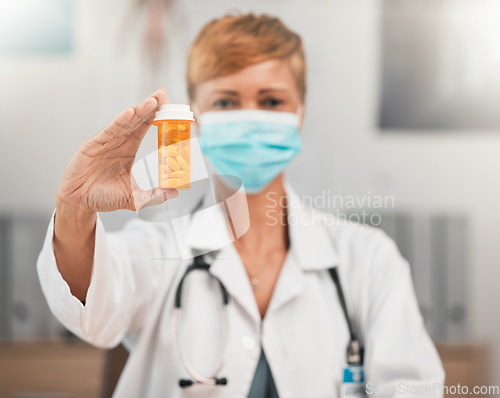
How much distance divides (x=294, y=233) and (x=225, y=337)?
0.21m

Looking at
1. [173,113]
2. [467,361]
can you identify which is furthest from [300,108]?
[467,361]

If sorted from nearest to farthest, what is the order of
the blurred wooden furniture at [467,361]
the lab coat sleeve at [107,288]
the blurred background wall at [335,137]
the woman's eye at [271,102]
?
1. the lab coat sleeve at [107,288]
2. the woman's eye at [271,102]
3. the blurred wooden furniture at [467,361]
4. the blurred background wall at [335,137]

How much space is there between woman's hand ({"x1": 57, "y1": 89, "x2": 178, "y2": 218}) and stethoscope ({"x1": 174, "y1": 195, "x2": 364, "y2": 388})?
21cm

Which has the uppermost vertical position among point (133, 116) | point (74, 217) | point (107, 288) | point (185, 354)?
point (133, 116)

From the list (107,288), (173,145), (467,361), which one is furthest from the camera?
(467,361)

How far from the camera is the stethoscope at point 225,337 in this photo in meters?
0.70

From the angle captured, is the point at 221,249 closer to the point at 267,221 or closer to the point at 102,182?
the point at 267,221

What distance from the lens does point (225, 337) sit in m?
0.75

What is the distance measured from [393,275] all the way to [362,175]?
55 cm

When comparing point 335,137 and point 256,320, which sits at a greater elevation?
point 335,137

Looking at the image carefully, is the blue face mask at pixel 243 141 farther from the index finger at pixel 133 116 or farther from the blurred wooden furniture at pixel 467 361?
the blurred wooden furniture at pixel 467 361

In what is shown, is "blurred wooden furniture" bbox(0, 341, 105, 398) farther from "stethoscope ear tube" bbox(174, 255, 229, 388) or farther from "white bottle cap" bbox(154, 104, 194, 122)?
"white bottle cap" bbox(154, 104, 194, 122)

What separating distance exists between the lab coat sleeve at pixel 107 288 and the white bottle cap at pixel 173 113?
0.55ft

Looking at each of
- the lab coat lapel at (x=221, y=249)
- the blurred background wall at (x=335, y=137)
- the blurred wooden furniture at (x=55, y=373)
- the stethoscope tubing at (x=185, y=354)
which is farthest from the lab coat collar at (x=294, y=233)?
the blurred wooden furniture at (x=55, y=373)
